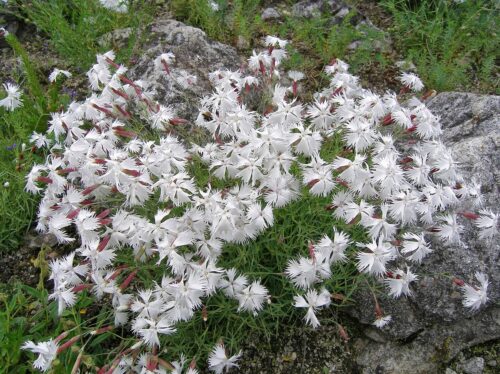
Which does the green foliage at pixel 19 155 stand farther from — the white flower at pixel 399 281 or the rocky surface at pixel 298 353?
the white flower at pixel 399 281

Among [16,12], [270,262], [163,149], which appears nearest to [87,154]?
[163,149]

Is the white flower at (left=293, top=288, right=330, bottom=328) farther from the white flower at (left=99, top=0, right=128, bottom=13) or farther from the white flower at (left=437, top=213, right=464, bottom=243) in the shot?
the white flower at (left=99, top=0, right=128, bottom=13)

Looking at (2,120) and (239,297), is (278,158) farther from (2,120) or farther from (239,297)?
(2,120)

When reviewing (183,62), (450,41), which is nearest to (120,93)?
(183,62)

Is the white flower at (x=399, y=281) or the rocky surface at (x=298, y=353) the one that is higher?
the white flower at (x=399, y=281)

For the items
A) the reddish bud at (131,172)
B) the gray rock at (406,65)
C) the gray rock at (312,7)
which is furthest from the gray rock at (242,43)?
the reddish bud at (131,172)

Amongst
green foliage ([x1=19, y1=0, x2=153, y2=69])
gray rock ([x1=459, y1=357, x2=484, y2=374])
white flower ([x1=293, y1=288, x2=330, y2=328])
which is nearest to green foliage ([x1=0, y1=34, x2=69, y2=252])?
green foliage ([x1=19, y1=0, x2=153, y2=69])
